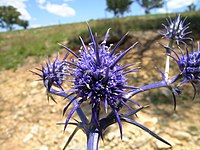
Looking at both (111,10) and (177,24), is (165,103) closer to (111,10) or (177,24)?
(177,24)

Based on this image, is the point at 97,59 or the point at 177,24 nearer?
the point at 97,59

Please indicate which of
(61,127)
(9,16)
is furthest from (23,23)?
(61,127)

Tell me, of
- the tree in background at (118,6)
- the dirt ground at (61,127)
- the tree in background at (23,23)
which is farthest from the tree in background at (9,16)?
the dirt ground at (61,127)

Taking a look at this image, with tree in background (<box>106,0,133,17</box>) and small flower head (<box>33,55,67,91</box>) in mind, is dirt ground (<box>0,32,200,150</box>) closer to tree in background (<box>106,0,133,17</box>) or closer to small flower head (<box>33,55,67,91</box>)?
small flower head (<box>33,55,67,91</box>)

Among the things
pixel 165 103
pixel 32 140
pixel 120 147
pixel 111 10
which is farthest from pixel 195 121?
pixel 111 10

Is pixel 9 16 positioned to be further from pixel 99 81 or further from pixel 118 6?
pixel 99 81

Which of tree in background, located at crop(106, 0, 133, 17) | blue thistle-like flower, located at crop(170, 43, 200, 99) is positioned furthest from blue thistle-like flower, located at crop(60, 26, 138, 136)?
tree in background, located at crop(106, 0, 133, 17)

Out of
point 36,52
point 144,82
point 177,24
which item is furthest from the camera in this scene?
point 36,52

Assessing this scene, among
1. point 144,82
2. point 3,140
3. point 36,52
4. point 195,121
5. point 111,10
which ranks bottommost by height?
point 3,140
